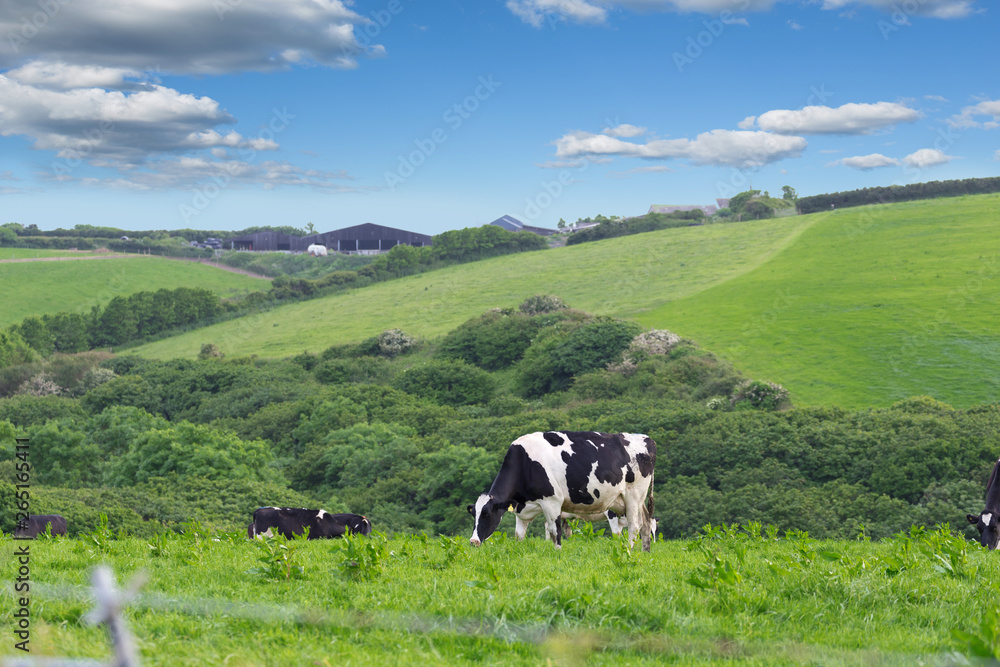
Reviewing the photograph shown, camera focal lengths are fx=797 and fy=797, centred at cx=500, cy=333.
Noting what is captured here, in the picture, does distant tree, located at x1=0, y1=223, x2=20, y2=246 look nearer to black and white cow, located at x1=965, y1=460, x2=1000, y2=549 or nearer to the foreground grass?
the foreground grass

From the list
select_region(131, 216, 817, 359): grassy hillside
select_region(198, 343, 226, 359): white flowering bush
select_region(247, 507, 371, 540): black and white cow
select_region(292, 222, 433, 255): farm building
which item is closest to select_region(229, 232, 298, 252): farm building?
select_region(292, 222, 433, 255): farm building

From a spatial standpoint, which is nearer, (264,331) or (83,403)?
(83,403)

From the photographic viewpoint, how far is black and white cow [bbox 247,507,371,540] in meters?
19.5

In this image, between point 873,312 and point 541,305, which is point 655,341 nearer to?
point 873,312

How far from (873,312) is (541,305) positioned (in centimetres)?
2849

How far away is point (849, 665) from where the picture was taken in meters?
5.43

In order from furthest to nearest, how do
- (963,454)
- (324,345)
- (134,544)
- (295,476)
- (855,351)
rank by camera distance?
(324,345) → (855,351) → (295,476) → (963,454) → (134,544)

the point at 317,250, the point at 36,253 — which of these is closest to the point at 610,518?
the point at 36,253

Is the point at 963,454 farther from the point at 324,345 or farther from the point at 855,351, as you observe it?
the point at 324,345

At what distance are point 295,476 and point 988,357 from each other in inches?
1624

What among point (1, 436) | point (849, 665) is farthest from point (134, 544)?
point (1, 436)

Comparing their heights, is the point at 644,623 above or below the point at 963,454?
above

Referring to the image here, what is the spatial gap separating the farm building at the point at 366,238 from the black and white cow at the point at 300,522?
449 feet

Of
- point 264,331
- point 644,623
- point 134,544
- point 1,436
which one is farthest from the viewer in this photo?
point 264,331
